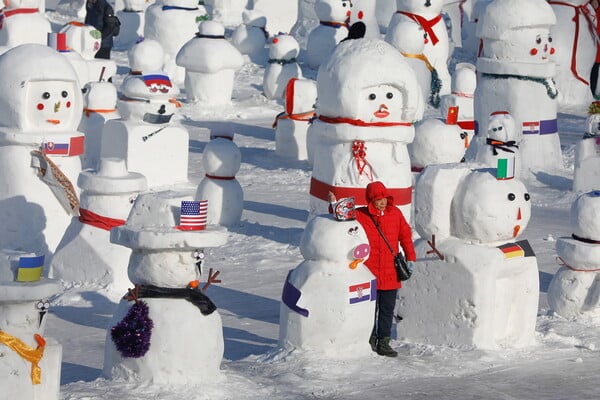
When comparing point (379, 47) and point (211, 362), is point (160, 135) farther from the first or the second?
point (211, 362)

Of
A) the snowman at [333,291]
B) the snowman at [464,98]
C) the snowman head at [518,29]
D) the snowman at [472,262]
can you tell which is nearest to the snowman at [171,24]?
the snowman at [464,98]

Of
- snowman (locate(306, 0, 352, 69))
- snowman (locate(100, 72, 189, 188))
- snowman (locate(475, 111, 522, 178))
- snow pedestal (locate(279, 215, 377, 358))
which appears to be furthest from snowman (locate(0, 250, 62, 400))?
snowman (locate(306, 0, 352, 69))

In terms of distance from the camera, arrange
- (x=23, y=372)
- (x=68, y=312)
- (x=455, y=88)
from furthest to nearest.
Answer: (x=455, y=88), (x=68, y=312), (x=23, y=372)

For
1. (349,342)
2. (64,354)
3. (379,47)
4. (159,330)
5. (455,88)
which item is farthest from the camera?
(455,88)

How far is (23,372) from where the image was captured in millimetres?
7301

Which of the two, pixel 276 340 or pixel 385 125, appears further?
pixel 385 125

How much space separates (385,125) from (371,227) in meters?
2.67

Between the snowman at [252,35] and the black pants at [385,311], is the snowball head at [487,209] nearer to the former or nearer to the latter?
the black pants at [385,311]

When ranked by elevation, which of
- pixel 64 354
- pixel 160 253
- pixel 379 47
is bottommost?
pixel 64 354

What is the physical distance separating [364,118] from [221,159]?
7.03ft

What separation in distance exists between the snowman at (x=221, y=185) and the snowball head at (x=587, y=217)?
3.98 m

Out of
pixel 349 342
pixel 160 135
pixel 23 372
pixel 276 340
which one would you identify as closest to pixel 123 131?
pixel 160 135

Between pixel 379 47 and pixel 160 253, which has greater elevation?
pixel 379 47

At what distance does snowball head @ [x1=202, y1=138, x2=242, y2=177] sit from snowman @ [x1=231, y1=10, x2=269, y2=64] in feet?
31.5
